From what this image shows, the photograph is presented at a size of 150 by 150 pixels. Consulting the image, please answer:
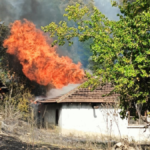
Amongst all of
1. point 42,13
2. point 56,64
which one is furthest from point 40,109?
point 42,13

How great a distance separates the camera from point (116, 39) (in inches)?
408

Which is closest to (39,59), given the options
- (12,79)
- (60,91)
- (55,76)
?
→ (55,76)

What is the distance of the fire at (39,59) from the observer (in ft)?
79.0

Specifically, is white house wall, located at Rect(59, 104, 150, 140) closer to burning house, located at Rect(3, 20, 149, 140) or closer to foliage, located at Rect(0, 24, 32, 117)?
burning house, located at Rect(3, 20, 149, 140)

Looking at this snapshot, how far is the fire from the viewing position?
24.1 m

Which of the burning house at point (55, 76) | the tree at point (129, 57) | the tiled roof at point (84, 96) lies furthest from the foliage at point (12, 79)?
the tree at point (129, 57)

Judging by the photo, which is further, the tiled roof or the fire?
the fire

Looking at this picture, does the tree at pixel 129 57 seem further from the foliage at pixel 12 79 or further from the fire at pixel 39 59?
the foliage at pixel 12 79

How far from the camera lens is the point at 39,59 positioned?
78.5 ft

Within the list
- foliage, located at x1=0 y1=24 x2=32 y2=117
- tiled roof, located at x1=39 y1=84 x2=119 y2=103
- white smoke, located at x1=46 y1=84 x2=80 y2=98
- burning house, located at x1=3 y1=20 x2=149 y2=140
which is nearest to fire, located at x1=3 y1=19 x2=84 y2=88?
burning house, located at x1=3 y1=20 x2=149 y2=140

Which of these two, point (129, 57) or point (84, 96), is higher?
point (129, 57)

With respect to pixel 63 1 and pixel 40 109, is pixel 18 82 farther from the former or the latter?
pixel 63 1

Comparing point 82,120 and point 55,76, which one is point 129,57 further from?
point 55,76

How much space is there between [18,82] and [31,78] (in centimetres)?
152
